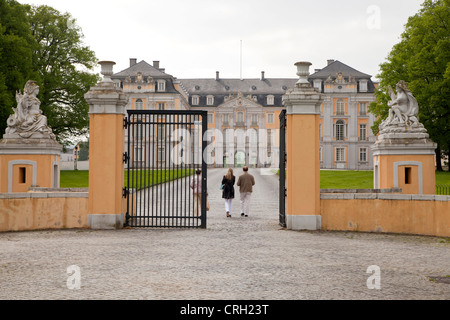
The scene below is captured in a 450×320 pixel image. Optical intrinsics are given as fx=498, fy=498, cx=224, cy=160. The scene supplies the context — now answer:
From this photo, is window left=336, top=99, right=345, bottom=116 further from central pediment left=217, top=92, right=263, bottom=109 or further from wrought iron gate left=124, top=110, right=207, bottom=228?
wrought iron gate left=124, top=110, right=207, bottom=228

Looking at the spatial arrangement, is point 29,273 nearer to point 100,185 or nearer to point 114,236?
point 114,236

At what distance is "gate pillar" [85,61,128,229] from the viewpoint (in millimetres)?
10336

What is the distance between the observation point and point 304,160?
10352 millimetres

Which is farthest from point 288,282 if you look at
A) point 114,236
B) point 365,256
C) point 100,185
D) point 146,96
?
point 146,96

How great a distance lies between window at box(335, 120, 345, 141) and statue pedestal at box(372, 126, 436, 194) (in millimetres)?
53718

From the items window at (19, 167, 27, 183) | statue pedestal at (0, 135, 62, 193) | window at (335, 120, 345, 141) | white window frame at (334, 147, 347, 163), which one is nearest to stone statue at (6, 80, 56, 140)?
statue pedestal at (0, 135, 62, 193)

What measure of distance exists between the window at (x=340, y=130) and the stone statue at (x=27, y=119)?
55225 millimetres

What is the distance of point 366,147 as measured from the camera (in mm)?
66438

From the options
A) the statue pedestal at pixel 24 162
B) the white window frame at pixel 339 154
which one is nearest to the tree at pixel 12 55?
the statue pedestal at pixel 24 162

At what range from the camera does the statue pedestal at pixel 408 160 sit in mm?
13945

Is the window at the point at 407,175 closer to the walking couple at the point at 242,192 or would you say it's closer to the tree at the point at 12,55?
the walking couple at the point at 242,192

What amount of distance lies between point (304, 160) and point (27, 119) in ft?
31.6
